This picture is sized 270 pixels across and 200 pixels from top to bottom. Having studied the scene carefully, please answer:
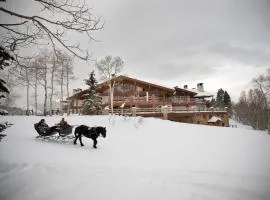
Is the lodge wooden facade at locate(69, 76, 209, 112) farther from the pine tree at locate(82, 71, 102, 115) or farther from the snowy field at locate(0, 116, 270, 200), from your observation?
the snowy field at locate(0, 116, 270, 200)

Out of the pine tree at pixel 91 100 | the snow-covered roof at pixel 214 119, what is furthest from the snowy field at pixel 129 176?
the snow-covered roof at pixel 214 119

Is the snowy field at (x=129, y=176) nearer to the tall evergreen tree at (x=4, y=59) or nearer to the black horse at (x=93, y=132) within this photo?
the black horse at (x=93, y=132)

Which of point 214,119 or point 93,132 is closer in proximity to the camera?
point 93,132

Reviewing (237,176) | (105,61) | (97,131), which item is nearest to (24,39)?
(97,131)

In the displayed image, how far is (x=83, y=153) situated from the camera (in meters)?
7.34

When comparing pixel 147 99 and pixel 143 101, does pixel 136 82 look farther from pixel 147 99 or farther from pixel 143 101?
pixel 143 101

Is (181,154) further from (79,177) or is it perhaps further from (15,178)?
(15,178)

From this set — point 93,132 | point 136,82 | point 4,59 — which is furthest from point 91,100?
point 4,59

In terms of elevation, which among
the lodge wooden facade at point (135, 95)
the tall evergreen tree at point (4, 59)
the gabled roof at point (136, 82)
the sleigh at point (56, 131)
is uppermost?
the gabled roof at point (136, 82)

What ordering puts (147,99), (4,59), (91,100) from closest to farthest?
(4,59) < (91,100) < (147,99)

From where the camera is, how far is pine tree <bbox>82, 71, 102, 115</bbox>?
27866 millimetres

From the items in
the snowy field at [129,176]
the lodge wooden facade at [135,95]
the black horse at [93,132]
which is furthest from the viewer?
the lodge wooden facade at [135,95]

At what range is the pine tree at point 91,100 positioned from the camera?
27866 mm

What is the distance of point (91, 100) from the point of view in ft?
92.3
